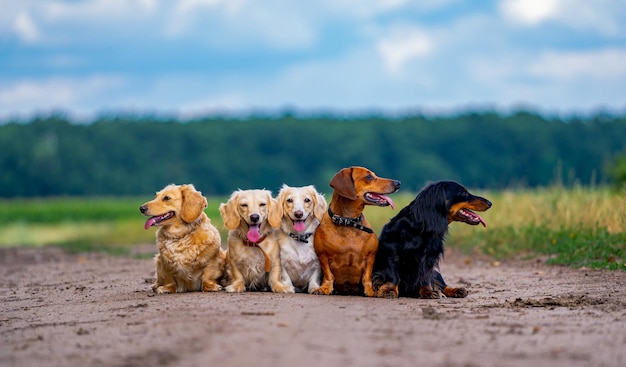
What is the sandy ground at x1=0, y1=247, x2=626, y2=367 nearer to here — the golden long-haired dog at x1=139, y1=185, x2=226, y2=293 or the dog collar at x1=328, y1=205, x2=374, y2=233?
the golden long-haired dog at x1=139, y1=185, x2=226, y2=293

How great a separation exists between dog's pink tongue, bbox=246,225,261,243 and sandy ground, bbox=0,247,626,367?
60 centimetres

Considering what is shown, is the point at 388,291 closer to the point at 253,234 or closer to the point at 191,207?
the point at 253,234

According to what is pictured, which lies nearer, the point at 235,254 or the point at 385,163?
the point at 235,254

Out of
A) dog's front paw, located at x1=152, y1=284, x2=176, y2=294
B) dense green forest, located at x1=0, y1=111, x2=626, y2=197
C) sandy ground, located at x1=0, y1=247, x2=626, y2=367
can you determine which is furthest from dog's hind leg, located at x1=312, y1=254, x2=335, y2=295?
dense green forest, located at x1=0, y1=111, x2=626, y2=197

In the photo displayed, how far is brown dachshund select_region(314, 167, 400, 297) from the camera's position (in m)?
9.45

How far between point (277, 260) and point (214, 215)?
2857 cm

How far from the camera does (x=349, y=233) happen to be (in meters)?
9.50

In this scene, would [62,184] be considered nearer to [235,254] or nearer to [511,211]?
[511,211]

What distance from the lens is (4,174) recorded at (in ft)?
229

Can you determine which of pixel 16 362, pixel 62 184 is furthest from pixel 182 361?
pixel 62 184

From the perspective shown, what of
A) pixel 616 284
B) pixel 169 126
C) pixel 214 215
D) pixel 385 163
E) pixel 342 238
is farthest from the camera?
pixel 169 126

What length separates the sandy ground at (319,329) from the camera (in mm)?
6109

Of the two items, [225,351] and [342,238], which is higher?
[342,238]

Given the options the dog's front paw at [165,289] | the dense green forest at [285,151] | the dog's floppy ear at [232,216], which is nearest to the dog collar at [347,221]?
the dog's floppy ear at [232,216]
